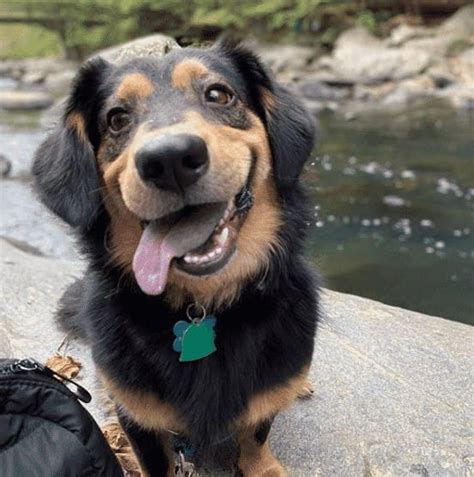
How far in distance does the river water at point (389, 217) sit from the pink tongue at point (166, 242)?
1.88 ft

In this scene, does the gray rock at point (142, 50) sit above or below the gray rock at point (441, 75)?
above

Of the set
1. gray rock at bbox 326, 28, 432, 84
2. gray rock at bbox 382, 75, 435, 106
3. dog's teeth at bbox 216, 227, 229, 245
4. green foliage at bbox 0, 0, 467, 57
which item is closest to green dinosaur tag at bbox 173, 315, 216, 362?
dog's teeth at bbox 216, 227, 229, 245

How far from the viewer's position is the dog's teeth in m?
1.99

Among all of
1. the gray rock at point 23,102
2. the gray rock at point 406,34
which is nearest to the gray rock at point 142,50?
the gray rock at point 23,102

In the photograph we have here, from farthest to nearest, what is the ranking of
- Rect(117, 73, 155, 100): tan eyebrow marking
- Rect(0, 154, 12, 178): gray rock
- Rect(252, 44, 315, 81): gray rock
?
Rect(252, 44, 315, 81): gray rock → Rect(0, 154, 12, 178): gray rock → Rect(117, 73, 155, 100): tan eyebrow marking

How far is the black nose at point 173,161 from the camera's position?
1.70 m

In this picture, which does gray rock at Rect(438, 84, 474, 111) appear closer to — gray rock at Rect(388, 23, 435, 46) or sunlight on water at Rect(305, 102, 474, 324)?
sunlight on water at Rect(305, 102, 474, 324)

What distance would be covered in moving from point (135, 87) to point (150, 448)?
1322 mm

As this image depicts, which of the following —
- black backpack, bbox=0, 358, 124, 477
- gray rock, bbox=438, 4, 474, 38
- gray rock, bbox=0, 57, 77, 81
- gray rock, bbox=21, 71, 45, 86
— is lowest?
gray rock, bbox=0, 57, 77, 81

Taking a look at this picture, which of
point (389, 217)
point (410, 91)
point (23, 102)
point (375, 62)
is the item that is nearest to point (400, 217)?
point (389, 217)

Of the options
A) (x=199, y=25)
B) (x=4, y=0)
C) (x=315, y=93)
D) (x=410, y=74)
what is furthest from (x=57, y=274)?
(x=4, y=0)

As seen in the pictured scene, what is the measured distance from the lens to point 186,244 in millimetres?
1949

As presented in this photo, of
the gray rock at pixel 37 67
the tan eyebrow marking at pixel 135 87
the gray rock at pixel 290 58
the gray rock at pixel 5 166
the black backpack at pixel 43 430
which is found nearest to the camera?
the black backpack at pixel 43 430

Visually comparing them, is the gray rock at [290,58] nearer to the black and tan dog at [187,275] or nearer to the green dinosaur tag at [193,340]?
the black and tan dog at [187,275]
